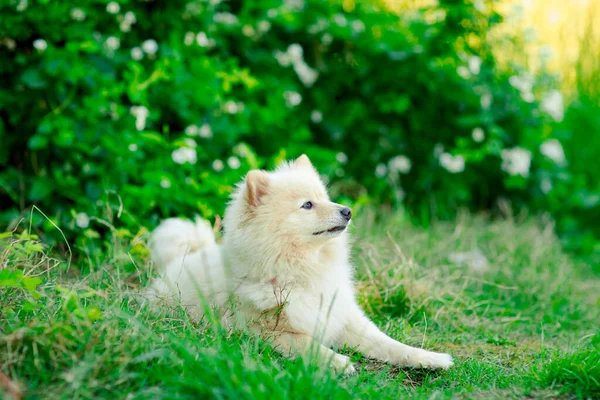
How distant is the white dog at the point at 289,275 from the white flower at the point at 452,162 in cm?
290

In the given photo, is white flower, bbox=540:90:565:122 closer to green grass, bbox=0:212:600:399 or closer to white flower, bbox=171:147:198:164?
green grass, bbox=0:212:600:399

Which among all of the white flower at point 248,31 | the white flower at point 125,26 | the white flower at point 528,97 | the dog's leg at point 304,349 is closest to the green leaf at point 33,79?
the white flower at point 125,26

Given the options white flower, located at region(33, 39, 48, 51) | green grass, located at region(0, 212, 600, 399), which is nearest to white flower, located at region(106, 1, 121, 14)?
white flower, located at region(33, 39, 48, 51)

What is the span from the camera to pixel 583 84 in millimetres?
6941

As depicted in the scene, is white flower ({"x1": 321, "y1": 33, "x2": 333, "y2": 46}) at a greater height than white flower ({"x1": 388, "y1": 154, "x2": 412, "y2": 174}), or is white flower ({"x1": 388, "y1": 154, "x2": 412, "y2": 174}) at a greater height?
white flower ({"x1": 321, "y1": 33, "x2": 333, "y2": 46})

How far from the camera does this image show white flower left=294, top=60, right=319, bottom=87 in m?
5.48

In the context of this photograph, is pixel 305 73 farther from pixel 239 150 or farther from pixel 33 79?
pixel 33 79

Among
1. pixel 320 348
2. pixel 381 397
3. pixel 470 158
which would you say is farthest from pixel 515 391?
pixel 470 158

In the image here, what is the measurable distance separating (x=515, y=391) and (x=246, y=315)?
111cm

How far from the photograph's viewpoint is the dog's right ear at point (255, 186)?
2.79 m

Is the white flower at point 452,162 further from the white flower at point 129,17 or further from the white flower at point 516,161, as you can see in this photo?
the white flower at point 129,17

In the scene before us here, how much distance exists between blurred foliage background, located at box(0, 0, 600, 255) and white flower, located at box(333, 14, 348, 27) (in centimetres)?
4

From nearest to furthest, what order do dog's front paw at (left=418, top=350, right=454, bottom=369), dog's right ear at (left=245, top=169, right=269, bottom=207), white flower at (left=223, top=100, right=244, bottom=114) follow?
dog's front paw at (left=418, top=350, right=454, bottom=369), dog's right ear at (left=245, top=169, right=269, bottom=207), white flower at (left=223, top=100, right=244, bottom=114)

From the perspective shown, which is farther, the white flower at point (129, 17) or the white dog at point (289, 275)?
the white flower at point (129, 17)
